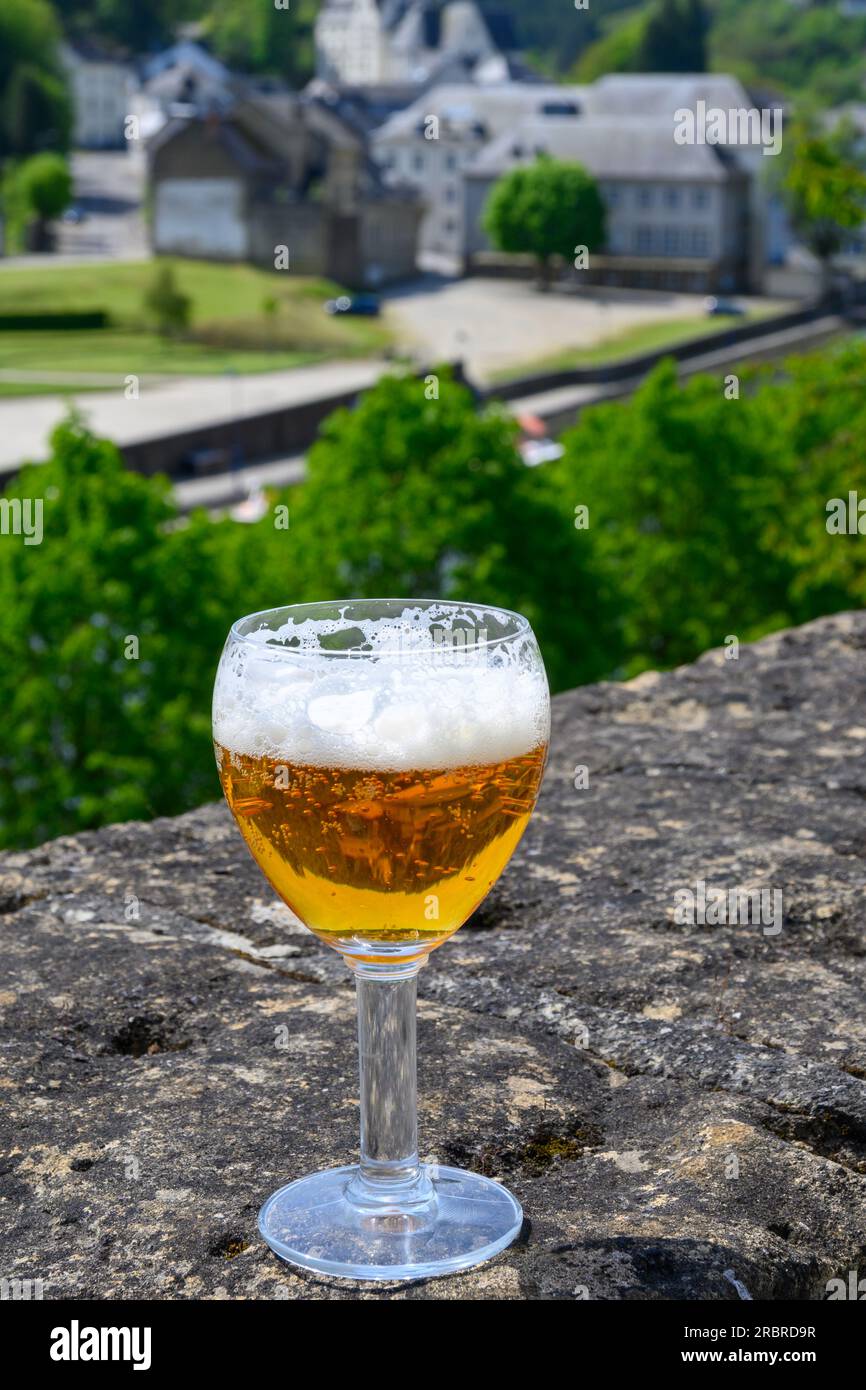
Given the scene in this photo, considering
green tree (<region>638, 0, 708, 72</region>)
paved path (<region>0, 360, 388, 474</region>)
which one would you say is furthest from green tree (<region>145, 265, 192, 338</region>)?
green tree (<region>638, 0, 708, 72</region>)

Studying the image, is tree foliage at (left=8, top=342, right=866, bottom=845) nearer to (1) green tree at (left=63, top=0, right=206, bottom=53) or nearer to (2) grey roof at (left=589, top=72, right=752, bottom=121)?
(2) grey roof at (left=589, top=72, right=752, bottom=121)

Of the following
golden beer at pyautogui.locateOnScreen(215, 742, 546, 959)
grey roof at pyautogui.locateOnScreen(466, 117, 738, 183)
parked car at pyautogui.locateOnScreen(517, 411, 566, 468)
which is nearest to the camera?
golden beer at pyautogui.locateOnScreen(215, 742, 546, 959)

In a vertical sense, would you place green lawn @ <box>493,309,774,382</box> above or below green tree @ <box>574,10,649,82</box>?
below

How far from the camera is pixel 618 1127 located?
7.86 feet

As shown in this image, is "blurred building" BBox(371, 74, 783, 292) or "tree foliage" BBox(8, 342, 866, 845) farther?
"blurred building" BBox(371, 74, 783, 292)

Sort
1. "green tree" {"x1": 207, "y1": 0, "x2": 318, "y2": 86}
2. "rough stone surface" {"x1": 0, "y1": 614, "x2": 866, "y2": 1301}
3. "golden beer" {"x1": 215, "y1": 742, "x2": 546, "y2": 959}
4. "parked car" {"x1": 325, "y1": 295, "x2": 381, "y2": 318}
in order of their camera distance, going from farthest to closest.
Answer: "green tree" {"x1": 207, "y1": 0, "x2": 318, "y2": 86} < "parked car" {"x1": 325, "y1": 295, "x2": 381, "y2": 318} < "rough stone surface" {"x1": 0, "y1": 614, "x2": 866, "y2": 1301} < "golden beer" {"x1": 215, "y1": 742, "x2": 546, "y2": 959}

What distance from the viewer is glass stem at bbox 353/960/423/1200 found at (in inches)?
79.6

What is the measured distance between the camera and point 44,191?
337 feet

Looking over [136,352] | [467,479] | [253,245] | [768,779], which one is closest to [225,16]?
[253,245]

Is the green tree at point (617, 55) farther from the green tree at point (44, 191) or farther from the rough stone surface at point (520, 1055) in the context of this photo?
the rough stone surface at point (520, 1055)

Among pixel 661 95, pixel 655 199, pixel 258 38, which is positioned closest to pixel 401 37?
pixel 258 38

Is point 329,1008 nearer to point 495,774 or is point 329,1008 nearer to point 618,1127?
point 618,1127

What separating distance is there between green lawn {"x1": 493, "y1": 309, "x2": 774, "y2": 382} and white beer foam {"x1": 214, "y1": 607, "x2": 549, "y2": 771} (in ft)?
235

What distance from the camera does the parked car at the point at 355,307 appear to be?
88750mm
